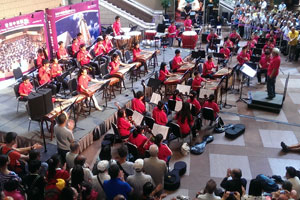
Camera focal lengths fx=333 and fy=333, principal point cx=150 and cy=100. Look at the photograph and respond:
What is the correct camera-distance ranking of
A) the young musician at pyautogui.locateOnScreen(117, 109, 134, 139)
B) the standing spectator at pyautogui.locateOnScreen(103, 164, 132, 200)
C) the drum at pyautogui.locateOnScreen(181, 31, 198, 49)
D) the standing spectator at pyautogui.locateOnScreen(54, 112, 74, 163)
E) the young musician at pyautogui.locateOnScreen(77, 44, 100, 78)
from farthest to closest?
the drum at pyautogui.locateOnScreen(181, 31, 198, 49) < the young musician at pyautogui.locateOnScreen(77, 44, 100, 78) < the young musician at pyautogui.locateOnScreen(117, 109, 134, 139) < the standing spectator at pyautogui.locateOnScreen(54, 112, 74, 163) < the standing spectator at pyautogui.locateOnScreen(103, 164, 132, 200)

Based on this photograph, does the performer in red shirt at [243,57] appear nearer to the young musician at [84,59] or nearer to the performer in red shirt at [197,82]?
the performer in red shirt at [197,82]

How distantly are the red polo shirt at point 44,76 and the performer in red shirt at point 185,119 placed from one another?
5150mm

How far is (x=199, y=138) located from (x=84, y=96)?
153 inches

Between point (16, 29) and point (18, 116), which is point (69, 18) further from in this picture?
point (18, 116)

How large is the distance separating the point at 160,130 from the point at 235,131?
300 cm

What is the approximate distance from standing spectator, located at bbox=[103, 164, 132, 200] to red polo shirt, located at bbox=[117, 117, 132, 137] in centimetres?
345

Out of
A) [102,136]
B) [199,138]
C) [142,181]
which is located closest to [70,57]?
[102,136]

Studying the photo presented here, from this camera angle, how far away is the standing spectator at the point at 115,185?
18.7 ft

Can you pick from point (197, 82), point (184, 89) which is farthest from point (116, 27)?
point (184, 89)

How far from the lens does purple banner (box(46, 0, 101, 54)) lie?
618 inches

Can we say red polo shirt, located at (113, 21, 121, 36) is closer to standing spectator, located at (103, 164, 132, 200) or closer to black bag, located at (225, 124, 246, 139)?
black bag, located at (225, 124, 246, 139)

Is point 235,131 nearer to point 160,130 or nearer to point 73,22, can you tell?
point 160,130

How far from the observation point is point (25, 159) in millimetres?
7520

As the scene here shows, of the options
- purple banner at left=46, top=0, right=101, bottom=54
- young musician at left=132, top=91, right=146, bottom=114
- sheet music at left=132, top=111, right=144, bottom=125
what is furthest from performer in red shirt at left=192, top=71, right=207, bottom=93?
purple banner at left=46, top=0, right=101, bottom=54
